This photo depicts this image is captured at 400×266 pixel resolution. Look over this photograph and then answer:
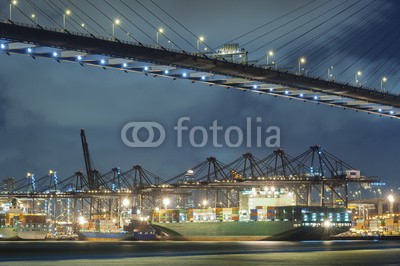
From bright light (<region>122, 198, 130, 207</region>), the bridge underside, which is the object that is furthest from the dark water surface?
bright light (<region>122, 198, 130, 207</region>)

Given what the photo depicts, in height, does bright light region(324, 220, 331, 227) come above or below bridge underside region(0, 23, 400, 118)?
below

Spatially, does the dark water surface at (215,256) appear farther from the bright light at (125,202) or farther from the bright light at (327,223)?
the bright light at (125,202)

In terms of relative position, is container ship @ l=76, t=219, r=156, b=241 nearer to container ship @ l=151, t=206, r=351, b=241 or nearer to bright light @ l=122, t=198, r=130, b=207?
bright light @ l=122, t=198, r=130, b=207

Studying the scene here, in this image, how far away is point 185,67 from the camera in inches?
2188

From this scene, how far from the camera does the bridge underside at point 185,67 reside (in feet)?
158

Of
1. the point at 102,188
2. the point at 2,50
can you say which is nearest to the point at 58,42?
the point at 2,50

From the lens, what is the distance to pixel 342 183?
98.9m

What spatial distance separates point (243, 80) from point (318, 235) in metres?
33.8

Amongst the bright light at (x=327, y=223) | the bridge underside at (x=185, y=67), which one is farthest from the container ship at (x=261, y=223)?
the bridge underside at (x=185, y=67)

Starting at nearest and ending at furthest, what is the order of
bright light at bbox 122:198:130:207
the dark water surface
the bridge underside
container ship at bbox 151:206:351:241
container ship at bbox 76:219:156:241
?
the dark water surface
the bridge underside
container ship at bbox 151:206:351:241
container ship at bbox 76:219:156:241
bright light at bbox 122:198:130:207

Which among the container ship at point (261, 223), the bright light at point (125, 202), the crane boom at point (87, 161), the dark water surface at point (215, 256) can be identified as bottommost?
the dark water surface at point (215, 256)

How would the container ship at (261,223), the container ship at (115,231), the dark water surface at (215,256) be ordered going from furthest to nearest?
the container ship at (115,231) < the container ship at (261,223) < the dark water surface at (215,256)

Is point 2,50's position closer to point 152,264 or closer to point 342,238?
point 152,264

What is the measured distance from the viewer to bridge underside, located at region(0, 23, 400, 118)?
4812cm
